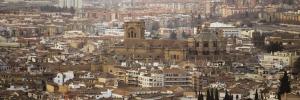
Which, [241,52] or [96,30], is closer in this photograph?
[241,52]

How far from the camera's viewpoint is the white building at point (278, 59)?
113ft

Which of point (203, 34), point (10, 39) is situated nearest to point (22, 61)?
point (203, 34)

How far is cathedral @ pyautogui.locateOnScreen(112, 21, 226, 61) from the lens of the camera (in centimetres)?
3556

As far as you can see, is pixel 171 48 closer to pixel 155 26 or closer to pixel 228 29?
pixel 228 29

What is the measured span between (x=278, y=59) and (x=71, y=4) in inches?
1593

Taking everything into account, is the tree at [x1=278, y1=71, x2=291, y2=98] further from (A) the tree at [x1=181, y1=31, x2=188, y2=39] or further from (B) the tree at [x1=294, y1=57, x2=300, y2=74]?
(A) the tree at [x1=181, y1=31, x2=188, y2=39]

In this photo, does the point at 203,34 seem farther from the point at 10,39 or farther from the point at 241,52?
the point at 10,39

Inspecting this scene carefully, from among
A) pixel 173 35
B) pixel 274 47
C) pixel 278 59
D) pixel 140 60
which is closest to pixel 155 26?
pixel 173 35

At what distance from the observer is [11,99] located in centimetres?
2502

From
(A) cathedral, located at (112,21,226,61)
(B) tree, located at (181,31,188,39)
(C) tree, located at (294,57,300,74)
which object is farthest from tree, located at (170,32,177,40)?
(C) tree, located at (294,57,300,74)

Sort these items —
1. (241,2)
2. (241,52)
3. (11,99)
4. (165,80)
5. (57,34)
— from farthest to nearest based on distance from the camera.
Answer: (241,2)
(57,34)
(241,52)
(165,80)
(11,99)

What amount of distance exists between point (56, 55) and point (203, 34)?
6.63 metres

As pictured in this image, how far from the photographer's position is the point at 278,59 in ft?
116

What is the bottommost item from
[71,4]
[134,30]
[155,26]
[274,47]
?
[155,26]
